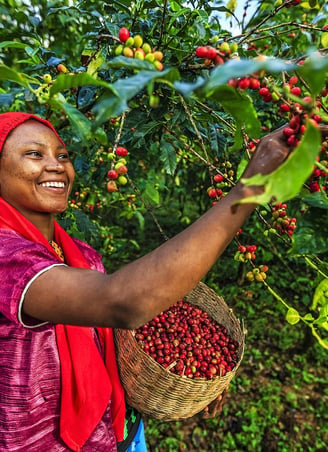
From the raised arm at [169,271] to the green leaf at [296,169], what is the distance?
0.61 ft

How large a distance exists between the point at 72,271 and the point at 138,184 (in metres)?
2.12

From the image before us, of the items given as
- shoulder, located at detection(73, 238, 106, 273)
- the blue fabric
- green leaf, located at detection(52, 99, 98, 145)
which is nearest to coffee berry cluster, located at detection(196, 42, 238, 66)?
green leaf, located at detection(52, 99, 98, 145)

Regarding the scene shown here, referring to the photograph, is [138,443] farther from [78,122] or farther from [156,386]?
[78,122]

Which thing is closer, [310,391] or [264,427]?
[264,427]

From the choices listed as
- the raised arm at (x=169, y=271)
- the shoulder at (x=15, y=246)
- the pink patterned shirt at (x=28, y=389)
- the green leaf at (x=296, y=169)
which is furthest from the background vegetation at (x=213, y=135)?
the pink patterned shirt at (x=28, y=389)

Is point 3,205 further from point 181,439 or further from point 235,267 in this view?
point 235,267

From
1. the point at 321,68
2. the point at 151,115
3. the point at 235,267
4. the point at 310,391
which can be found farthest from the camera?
the point at 235,267

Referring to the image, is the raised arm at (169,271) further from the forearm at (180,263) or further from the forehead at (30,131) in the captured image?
the forehead at (30,131)

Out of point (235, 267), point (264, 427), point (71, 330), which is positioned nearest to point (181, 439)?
point (264, 427)

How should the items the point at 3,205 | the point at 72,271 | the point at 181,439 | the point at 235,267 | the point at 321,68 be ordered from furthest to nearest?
the point at 235,267
the point at 181,439
the point at 3,205
the point at 72,271
the point at 321,68

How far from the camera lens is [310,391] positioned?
11.2 feet

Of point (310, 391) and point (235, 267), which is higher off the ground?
point (235, 267)

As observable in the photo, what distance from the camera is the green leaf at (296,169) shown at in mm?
618

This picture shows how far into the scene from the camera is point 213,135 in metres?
1.48
